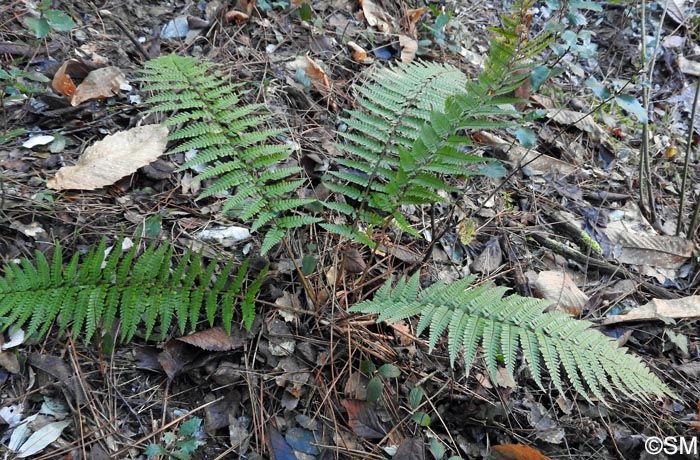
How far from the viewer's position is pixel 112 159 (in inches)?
86.2

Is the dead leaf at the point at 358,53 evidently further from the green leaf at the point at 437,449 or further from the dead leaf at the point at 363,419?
the green leaf at the point at 437,449

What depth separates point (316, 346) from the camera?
1970 millimetres

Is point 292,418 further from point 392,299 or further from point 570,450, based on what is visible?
point 570,450

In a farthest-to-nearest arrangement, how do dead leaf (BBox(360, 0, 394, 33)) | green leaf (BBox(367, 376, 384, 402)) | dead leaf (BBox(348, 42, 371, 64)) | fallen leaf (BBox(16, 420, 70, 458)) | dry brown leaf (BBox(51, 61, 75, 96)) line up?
dead leaf (BBox(360, 0, 394, 33)), dead leaf (BBox(348, 42, 371, 64)), dry brown leaf (BBox(51, 61, 75, 96)), green leaf (BBox(367, 376, 384, 402)), fallen leaf (BBox(16, 420, 70, 458))

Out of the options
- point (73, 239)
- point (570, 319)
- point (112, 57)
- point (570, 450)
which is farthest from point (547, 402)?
point (112, 57)

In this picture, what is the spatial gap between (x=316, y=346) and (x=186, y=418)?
520 mm

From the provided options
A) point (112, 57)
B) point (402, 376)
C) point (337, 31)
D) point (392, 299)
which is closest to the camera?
point (392, 299)

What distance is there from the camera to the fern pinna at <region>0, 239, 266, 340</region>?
1652mm

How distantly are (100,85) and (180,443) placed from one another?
171 centimetres

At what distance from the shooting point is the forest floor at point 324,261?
5.74 feet

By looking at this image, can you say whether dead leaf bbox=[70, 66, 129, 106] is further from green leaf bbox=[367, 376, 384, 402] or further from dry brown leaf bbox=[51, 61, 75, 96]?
green leaf bbox=[367, 376, 384, 402]

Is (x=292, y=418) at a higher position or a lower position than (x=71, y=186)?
lower

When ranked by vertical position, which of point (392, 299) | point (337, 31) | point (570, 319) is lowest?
point (392, 299)

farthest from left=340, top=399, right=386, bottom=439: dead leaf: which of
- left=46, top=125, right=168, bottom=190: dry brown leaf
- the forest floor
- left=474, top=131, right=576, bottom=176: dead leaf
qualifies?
left=474, top=131, right=576, bottom=176: dead leaf
